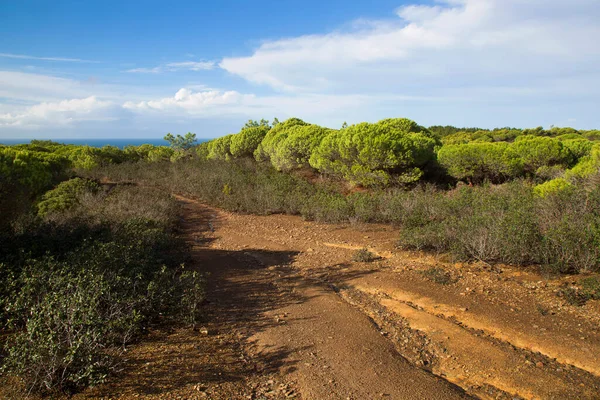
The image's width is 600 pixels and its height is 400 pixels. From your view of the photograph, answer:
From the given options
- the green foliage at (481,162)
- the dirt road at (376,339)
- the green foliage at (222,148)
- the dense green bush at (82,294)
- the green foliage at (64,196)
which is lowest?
the dirt road at (376,339)

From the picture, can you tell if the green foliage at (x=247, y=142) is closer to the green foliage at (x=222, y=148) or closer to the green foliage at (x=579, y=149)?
the green foliage at (x=222, y=148)

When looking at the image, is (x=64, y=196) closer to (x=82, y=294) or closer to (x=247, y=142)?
(x=82, y=294)

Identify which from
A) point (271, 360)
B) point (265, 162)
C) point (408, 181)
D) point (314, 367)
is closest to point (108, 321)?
point (271, 360)

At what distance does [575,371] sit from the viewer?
12.8 feet

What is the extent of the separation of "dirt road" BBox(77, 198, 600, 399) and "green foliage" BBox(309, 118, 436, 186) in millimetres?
6750

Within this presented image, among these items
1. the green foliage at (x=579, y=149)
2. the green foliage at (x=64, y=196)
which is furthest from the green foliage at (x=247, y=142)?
the green foliage at (x=579, y=149)

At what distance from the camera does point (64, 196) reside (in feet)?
36.3

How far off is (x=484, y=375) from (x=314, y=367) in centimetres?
170

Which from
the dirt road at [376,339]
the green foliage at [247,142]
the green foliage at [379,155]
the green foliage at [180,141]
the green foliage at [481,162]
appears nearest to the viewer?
the dirt road at [376,339]

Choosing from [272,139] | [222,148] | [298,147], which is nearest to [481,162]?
[298,147]

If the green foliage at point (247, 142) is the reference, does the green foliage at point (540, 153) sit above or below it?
below

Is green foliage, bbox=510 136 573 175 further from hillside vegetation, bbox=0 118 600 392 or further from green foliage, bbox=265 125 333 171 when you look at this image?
green foliage, bbox=265 125 333 171

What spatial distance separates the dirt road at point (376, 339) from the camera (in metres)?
3.60

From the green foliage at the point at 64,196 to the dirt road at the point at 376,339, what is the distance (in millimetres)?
5060
